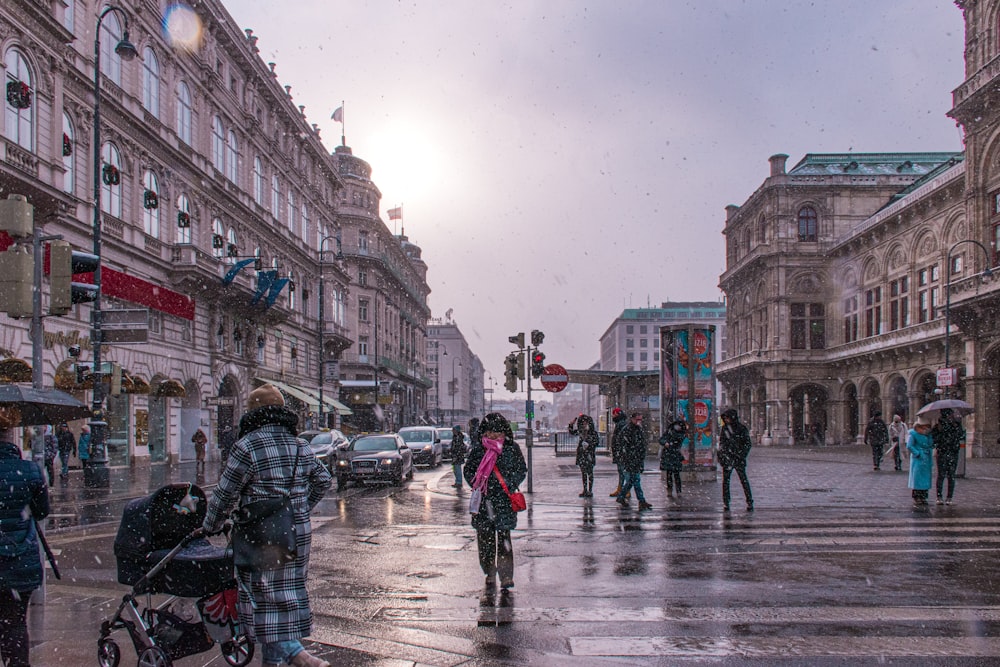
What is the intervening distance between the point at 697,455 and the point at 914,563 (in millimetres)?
12909

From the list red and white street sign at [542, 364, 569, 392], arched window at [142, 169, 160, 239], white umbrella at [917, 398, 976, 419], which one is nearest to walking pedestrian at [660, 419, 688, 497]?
red and white street sign at [542, 364, 569, 392]

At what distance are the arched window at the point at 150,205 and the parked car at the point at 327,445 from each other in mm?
11032

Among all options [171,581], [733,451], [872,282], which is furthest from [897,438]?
[872,282]

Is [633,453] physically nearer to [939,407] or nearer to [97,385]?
[939,407]

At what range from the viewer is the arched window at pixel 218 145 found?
37772 mm

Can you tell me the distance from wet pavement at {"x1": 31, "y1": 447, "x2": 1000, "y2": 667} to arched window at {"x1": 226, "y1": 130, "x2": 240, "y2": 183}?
2783cm

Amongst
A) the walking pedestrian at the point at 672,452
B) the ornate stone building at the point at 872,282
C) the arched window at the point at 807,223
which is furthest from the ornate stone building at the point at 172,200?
the arched window at the point at 807,223

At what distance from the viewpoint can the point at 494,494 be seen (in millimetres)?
7707

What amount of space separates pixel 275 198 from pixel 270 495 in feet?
146

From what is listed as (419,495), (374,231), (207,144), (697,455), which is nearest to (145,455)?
(207,144)

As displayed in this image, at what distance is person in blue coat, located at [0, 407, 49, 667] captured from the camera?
4.75m

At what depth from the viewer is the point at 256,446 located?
189 inches

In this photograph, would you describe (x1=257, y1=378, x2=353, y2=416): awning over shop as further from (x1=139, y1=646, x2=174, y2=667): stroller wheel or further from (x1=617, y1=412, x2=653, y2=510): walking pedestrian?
(x1=139, y1=646, x2=174, y2=667): stroller wheel

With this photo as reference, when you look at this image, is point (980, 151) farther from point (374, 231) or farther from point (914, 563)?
point (374, 231)
